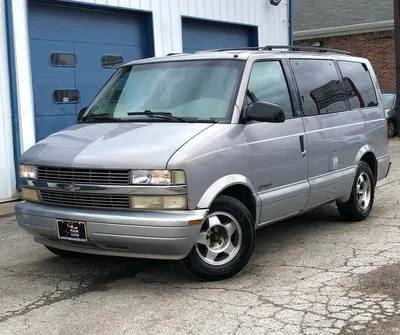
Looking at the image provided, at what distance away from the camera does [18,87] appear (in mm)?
9195

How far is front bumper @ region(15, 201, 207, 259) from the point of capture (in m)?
4.50

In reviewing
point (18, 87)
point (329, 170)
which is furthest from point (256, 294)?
point (18, 87)

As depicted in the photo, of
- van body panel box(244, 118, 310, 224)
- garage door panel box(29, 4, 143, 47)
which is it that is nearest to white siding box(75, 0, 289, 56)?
garage door panel box(29, 4, 143, 47)

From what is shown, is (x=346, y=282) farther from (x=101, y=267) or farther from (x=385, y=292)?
(x=101, y=267)

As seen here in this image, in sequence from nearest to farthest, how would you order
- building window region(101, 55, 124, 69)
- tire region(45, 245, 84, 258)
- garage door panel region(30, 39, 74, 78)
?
tire region(45, 245, 84, 258) < garage door panel region(30, 39, 74, 78) < building window region(101, 55, 124, 69)

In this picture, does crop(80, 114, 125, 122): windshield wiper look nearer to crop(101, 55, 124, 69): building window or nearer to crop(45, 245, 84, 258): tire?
crop(45, 245, 84, 258): tire

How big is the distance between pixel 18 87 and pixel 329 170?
5.26 meters

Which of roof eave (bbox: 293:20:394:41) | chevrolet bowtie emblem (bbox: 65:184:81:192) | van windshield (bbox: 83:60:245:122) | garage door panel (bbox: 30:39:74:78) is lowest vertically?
chevrolet bowtie emblem (bbox: 65:184:81:192)

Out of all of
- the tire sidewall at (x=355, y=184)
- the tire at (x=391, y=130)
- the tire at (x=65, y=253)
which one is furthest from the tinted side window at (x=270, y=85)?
the tire at (x=391, y=130)

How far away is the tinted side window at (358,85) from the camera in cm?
701

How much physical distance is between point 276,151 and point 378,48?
2235cm

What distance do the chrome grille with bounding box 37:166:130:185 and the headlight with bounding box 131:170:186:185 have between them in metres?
0.09

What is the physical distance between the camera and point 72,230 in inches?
189

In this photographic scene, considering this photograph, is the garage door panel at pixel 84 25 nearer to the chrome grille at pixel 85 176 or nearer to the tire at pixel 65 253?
the tire at pixel 65 253
